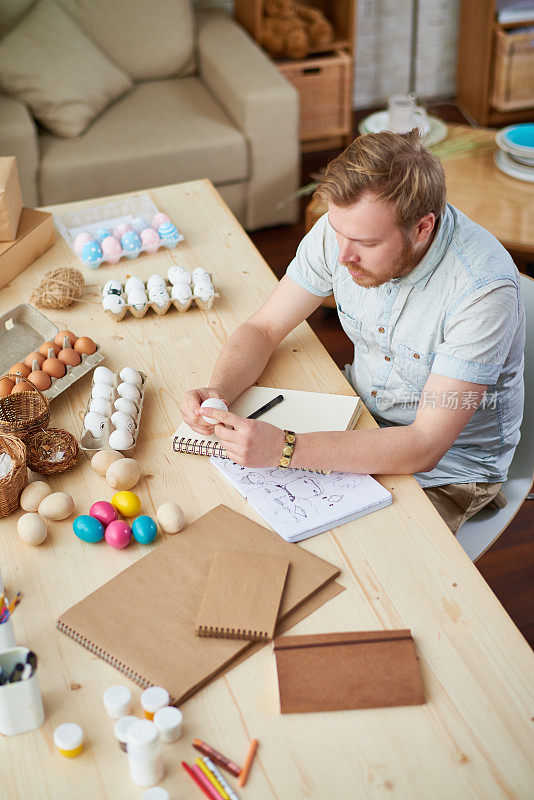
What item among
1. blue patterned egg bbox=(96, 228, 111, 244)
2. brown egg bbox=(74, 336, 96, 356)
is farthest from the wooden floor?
brown egg bbox=(74, 336, 96, 356)

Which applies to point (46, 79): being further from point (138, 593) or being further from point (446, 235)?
point (138, 593)

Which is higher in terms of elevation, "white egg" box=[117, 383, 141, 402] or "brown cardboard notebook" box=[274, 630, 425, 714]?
"white egg" box=[117, 383, 141, 402]

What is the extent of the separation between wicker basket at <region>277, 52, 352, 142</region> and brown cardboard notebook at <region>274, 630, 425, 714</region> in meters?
3.06

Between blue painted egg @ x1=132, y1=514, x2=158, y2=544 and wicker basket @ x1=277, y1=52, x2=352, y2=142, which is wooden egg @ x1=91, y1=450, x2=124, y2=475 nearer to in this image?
blue painted egg @ x1=132, y1=514, x2=158, y2=544

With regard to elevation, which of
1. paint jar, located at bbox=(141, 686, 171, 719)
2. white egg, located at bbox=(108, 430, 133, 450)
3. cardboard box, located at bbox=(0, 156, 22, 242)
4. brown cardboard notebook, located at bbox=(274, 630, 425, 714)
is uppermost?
cardboard box, located at bbox=(0, 156, 22, 242)

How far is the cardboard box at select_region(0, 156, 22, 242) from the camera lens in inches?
69.6

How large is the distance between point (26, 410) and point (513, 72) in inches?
136

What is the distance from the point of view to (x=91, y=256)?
1835mm

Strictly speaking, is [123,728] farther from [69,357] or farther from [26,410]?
[69,357]

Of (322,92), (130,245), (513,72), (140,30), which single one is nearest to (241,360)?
(130,245)

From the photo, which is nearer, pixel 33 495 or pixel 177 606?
pixel 177 606

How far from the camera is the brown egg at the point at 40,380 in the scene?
1473mm

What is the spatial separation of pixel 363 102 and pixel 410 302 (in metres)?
3.32

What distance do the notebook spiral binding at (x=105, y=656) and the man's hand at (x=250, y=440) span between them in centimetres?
37
